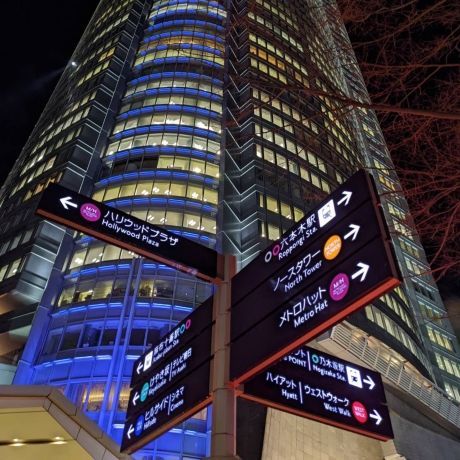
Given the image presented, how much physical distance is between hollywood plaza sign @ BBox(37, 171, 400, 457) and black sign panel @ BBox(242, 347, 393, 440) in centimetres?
2

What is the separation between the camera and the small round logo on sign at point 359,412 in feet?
20.1

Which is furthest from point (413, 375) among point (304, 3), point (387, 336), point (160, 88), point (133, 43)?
point (304, 3)

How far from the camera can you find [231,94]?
3919cm

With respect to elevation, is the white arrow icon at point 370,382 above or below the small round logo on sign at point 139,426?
above

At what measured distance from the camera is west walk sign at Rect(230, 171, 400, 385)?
442 centimetres

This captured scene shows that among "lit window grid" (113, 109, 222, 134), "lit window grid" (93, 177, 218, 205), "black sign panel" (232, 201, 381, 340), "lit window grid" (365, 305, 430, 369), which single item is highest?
"lit window grid" (113, 109, 222, 134)

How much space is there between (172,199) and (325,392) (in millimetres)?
24012

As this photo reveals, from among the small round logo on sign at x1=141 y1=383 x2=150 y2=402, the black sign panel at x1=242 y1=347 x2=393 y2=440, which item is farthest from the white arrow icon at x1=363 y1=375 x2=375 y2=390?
the small round logo on sign at x1=141 y1=383 x2=150 y2=402

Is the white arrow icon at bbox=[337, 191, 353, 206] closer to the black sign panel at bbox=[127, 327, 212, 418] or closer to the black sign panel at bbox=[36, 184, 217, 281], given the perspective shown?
the black sign panel at bbox=[36, 184, 217, 281]

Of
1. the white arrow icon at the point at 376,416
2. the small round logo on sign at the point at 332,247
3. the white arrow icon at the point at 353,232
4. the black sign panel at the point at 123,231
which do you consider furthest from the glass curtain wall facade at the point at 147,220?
the white arrow icon at the point at 353,232

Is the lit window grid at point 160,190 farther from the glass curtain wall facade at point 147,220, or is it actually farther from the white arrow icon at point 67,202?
the white arrow icon at point 67,202

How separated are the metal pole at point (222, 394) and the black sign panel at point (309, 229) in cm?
29

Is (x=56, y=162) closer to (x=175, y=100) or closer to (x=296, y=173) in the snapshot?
(x=175, y=100)

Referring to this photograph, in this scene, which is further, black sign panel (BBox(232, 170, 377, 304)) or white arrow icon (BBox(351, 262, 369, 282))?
black sign panel (BBox(232, 170, 377, 304))
